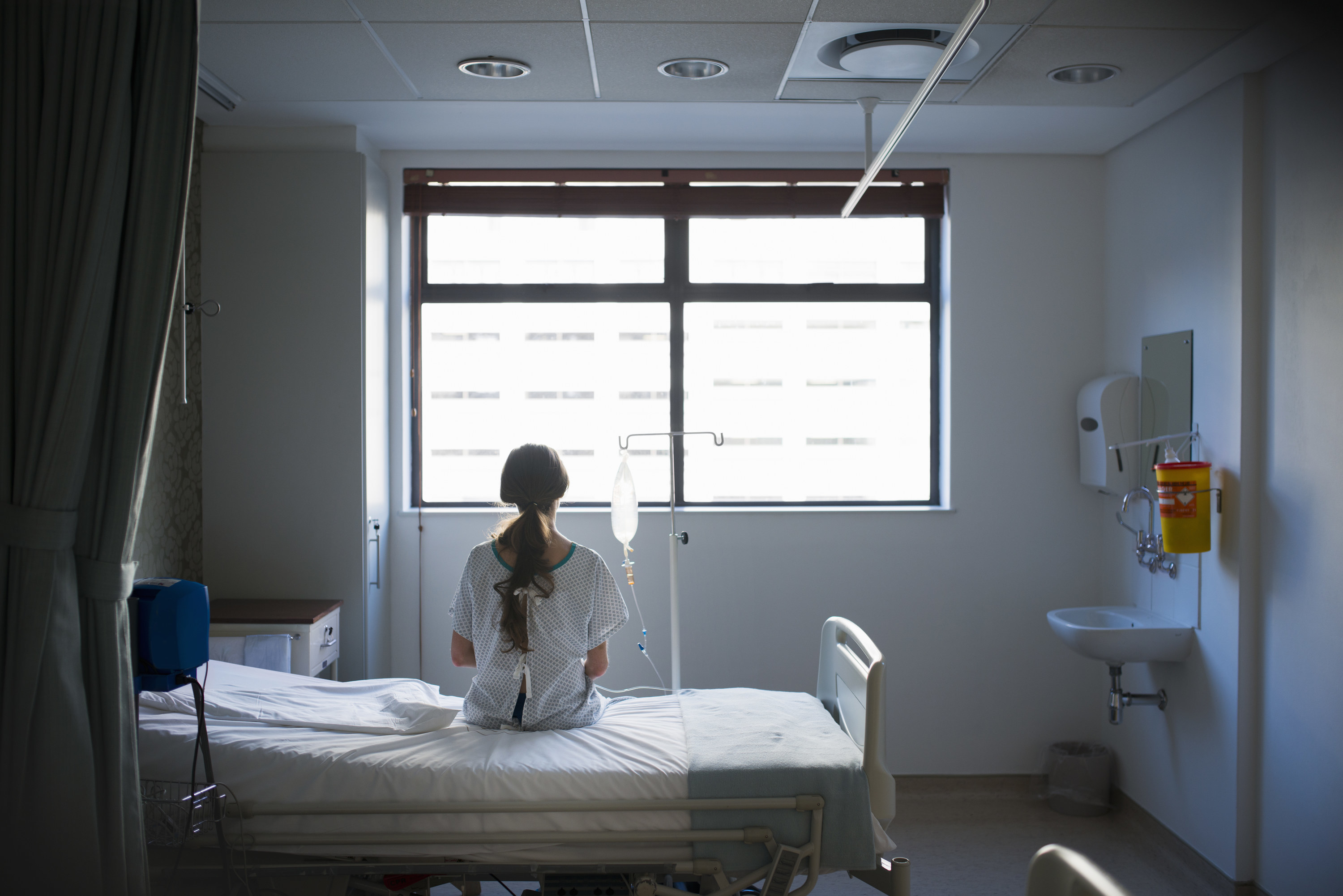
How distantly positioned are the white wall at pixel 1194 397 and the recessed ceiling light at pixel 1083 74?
43 cm

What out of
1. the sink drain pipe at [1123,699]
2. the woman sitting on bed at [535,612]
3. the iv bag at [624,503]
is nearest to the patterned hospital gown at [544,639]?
the woman sitting on bed at [535,612]

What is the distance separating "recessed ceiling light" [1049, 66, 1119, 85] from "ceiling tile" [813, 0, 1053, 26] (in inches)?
17.7

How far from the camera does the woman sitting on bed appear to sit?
243 centimetres

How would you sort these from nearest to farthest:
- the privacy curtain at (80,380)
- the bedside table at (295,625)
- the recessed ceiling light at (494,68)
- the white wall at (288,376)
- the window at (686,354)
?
the privacy curtain at (80,380), the recessed ceiling light at (494,68), the bedside table at (295,625), the white wall at (288,376), the window at (686,354)

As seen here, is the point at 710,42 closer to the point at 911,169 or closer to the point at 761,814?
the point at 911,169

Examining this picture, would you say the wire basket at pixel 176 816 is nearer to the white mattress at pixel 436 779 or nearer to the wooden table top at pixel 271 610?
the white mattress at pixel 436 779

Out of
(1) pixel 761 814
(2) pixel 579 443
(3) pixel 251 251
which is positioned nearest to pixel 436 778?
(1) pixel 761 814

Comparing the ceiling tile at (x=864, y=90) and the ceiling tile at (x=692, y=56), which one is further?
the ceiling tile at (x=864, y=90)

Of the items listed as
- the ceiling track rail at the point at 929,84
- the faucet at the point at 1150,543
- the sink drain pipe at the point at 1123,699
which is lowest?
the sink drain pipe at the point at 1123,699

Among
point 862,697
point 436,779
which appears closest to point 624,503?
point 862,697

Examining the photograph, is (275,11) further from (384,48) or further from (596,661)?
(596,661)

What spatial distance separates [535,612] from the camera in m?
2.44

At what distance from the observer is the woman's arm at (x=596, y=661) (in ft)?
8.37

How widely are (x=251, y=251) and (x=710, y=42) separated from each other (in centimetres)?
198
